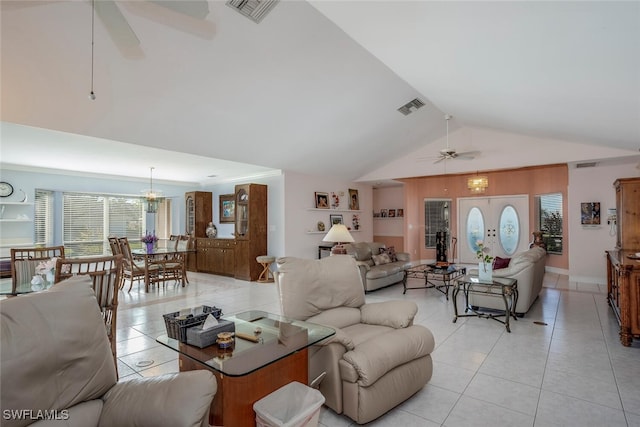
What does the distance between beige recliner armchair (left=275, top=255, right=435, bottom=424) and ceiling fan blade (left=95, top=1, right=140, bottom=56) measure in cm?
195

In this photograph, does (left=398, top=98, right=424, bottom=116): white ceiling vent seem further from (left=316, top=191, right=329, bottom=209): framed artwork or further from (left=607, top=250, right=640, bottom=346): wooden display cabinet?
(left=607, top=250, right=640, bottom=346): wooden display cabinet

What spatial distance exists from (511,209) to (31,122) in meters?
9.75

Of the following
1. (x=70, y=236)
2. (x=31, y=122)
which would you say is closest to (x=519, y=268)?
(x=31, y=122)

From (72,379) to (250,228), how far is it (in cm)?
589

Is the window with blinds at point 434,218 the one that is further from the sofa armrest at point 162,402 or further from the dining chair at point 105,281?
the sofa armrest at point 162,402

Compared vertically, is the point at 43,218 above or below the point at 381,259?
above

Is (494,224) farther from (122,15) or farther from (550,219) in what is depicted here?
(122,15)

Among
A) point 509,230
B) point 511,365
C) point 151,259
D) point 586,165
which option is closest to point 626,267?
point 511,365

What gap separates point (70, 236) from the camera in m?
7.25

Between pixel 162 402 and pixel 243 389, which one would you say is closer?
pixel 162 402

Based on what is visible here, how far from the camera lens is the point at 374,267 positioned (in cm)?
617

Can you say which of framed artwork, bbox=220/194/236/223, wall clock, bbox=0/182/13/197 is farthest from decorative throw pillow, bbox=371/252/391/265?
wall clock, bbox=0/182/13/197

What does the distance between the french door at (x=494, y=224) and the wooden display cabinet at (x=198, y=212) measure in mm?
7119

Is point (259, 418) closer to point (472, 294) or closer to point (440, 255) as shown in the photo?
point (472, 294)
